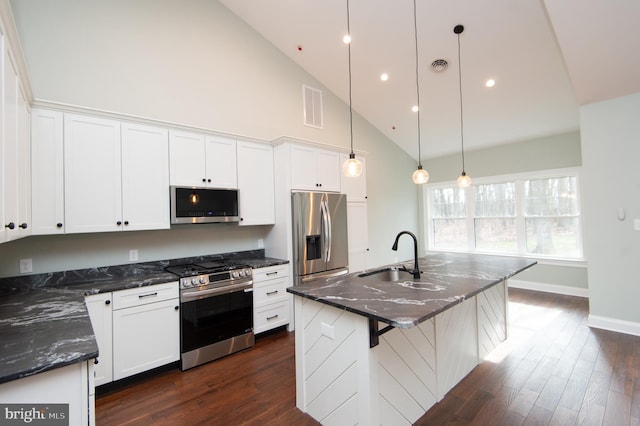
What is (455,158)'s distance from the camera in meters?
6.08

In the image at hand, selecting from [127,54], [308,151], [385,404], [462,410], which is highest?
[127,54]

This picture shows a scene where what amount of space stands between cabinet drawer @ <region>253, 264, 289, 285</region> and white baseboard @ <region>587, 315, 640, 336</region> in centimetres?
Result: 367

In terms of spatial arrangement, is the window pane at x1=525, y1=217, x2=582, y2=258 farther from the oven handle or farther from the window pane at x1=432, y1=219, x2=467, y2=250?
the oven handle

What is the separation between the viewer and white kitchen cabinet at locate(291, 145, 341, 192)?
147 inches

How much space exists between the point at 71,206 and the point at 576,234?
674 centimetres

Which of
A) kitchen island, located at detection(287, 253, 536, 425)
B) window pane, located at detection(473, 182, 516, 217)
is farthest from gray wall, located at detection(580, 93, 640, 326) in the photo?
window pane, located at detection(473, 182, 516, 217)

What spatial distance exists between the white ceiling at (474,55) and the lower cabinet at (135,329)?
11.8 ft

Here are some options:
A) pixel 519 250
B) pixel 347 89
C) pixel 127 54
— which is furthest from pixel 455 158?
pixel 127 54

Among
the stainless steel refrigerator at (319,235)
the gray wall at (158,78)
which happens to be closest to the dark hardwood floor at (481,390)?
the stainless steel refrigerator at (319,235)

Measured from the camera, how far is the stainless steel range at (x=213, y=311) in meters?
2.78

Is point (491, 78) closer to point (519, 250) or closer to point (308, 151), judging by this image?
point (308, 151)

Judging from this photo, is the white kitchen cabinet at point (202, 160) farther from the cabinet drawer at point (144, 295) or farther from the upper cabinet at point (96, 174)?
the cabinet drawer at point (144, 295)

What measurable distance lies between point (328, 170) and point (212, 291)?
7.11 feet

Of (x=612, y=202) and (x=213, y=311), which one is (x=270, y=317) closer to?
(x=213, y=311)
